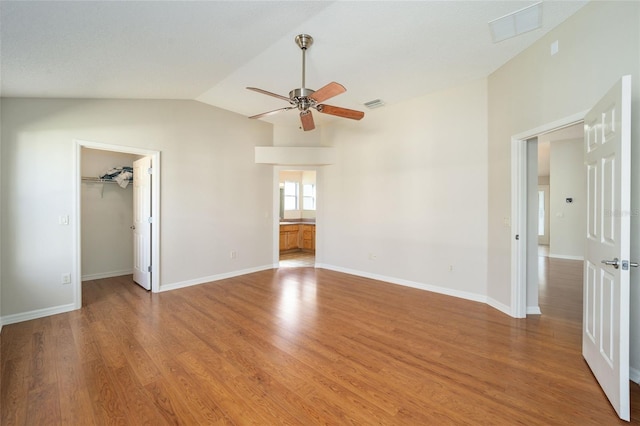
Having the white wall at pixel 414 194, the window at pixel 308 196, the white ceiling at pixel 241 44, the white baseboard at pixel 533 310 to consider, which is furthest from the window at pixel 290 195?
the white baseboard at pixel 533 310

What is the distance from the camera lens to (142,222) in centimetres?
438

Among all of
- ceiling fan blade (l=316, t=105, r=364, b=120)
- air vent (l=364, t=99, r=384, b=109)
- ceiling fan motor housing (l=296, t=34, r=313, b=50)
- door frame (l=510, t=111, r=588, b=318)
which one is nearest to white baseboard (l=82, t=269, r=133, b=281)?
ceiling fan blade (l=316, t=105, r=364, b=120)

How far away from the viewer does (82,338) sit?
8.96 ft

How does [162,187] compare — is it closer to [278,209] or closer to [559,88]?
[278,209]

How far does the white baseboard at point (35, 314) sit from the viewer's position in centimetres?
308

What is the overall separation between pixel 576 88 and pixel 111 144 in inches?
209

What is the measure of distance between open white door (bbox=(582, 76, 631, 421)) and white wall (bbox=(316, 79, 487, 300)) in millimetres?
1575

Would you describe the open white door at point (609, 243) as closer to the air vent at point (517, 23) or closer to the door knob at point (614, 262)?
the door knob at point (614, 262)

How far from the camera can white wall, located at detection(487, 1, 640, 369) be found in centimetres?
199

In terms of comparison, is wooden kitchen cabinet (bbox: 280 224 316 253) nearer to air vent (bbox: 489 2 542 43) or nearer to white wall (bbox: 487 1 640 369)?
white wall (bbox: 487 1 640 369)

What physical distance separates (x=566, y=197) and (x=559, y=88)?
5761mm

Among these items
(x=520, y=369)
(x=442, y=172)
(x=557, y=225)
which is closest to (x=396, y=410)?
(x=520, y=369)

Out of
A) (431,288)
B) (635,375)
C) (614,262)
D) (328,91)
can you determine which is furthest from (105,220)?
(635,375)

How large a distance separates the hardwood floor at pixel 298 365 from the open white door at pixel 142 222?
2.43 feet
